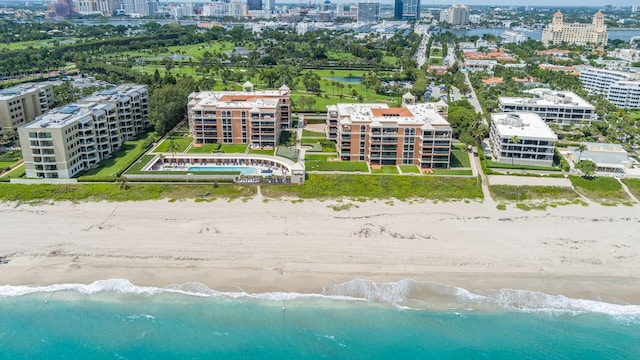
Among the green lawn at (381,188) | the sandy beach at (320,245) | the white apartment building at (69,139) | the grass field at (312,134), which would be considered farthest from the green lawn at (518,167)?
the white apartment building at (69,139)

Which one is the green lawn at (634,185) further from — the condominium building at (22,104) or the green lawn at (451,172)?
the condominium building at (22,104)

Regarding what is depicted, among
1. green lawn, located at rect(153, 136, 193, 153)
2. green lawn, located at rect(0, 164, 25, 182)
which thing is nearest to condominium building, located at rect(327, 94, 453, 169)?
green lawn, located at rect(153, 136, 193, 153)

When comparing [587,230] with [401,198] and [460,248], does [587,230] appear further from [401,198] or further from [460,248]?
[401,198]

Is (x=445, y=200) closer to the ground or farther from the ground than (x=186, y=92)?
closer to the ground

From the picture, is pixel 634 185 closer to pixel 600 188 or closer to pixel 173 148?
pixel 600 188

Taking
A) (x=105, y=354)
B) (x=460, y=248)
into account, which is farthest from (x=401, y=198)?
(x=105, y=354)

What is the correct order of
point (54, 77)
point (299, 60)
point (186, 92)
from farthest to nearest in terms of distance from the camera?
1. point (299, 60)
2. point (54, 77)
3. point (186, 92)
